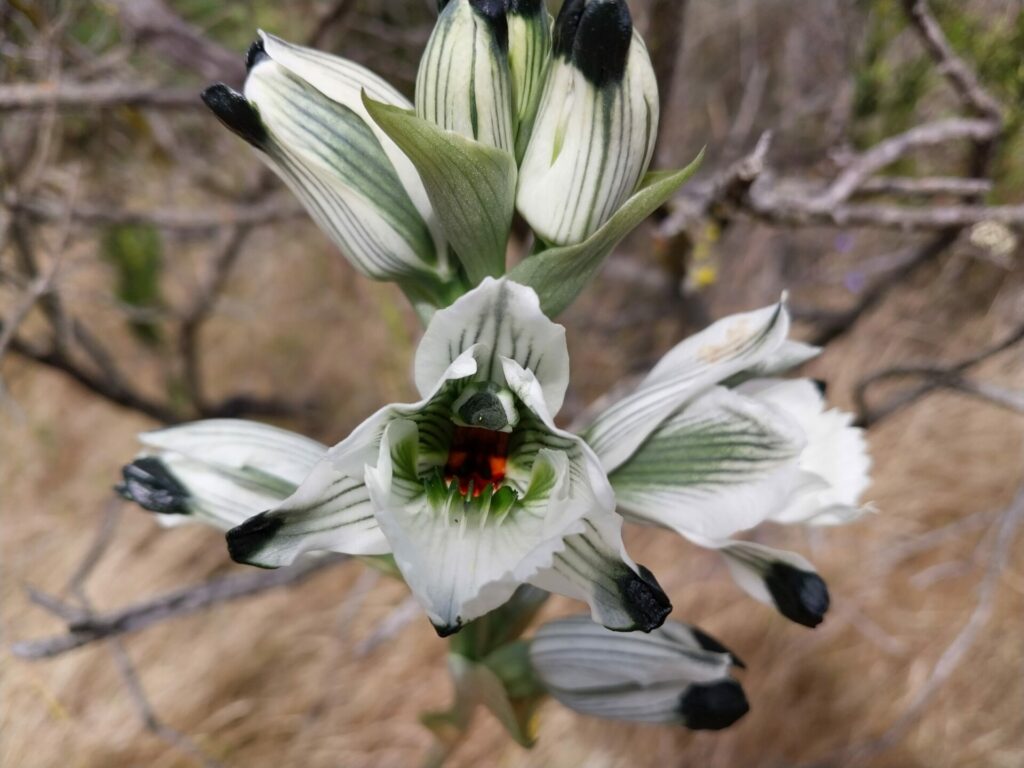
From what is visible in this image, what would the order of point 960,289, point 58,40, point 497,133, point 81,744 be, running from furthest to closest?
point 960,289, point 81,744, point 58,40, point 497,133

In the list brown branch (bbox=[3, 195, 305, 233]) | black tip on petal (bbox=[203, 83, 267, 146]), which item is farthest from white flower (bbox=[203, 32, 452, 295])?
brown branch (bbox=[3, 195, 305, 233])

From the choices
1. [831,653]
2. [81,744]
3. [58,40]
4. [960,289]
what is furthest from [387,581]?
[960,289]

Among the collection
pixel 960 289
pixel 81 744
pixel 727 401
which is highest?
pixel 960 289

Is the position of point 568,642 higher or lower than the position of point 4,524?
higher

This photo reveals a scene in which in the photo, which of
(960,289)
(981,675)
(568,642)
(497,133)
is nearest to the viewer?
(497,133)

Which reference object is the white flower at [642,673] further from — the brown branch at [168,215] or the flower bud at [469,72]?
the brown branch at [168,215]

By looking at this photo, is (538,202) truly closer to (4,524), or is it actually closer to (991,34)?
(991,34)

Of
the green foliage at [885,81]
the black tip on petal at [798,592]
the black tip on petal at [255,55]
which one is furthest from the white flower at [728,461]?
the green foliage at [885,81]

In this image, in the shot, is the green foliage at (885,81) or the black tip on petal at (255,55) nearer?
the black tip on petal at (255,55)
